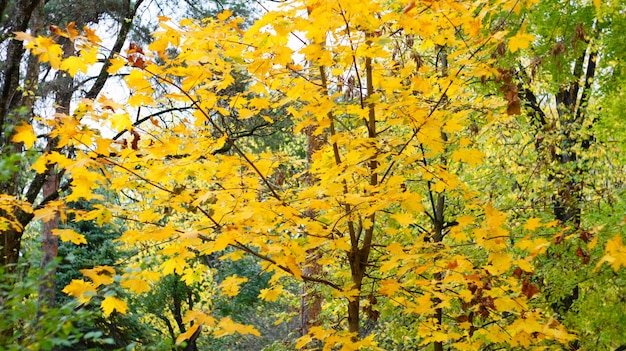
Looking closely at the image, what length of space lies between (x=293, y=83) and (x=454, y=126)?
35.9 inches

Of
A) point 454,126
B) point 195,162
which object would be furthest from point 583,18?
point 195,162

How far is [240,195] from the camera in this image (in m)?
2.98

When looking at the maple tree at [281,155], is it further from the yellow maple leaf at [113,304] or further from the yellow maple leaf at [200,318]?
the yellow maple leaf at [200,318]

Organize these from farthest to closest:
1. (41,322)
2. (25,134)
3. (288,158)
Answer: (288,158)
(25,134)
(41,322)

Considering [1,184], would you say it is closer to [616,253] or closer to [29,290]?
[29,290]

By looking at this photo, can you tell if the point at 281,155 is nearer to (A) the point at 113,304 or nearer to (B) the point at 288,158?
(B) the point at 288,158

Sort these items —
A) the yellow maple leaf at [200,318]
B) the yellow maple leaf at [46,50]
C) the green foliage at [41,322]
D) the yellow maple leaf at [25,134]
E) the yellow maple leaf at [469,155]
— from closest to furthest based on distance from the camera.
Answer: the green foliage at [41,322] → the yellow maple leaf at [200,318] → the yellow maple leaf at [46,50] → the yellow maple leaf at [25,134] → the yellow maple leaf at [469,155]

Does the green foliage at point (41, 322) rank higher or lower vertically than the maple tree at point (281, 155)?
lower

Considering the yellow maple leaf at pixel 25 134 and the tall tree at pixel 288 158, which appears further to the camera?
the tall tree at pixel 288 158

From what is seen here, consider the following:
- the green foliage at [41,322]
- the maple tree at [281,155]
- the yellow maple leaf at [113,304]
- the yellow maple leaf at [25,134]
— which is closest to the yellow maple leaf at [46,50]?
the maple tree at [281,155]

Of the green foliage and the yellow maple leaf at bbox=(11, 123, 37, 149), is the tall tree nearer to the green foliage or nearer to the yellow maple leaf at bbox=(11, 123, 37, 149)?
the yellow maple leaf at bbox=(11, 123, 37, 149)

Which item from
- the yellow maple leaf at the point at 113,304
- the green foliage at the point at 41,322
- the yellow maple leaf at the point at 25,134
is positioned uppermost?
the yellow maple leaf at the point at 25,134

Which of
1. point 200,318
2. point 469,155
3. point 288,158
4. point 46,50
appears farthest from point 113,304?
point 469,155

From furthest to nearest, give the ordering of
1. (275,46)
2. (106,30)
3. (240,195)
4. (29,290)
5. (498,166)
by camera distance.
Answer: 1. (106,30)
2. (498,166)
3. (240,195)
4. (275,46)
5. (29,290)
